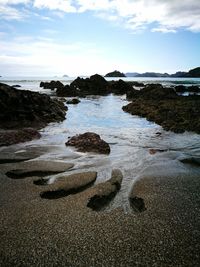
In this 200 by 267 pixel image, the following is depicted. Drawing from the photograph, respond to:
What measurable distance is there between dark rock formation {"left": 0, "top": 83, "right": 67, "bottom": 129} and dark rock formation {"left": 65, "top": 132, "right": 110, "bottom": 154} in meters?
4.19

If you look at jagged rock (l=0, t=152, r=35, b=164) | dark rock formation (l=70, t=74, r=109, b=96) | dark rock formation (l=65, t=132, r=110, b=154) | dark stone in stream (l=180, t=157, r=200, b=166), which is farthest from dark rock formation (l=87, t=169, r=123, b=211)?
dark rock formation (l=70, t=74, r=109, b=96)

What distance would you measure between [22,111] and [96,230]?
10.9 meters

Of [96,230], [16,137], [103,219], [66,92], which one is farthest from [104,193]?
[66,92]

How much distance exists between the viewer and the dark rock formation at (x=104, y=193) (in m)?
5.02

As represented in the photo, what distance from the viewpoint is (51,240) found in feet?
13.0

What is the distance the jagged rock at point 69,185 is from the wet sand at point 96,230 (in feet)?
0.56

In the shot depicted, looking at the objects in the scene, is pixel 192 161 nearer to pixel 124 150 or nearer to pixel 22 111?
pixel 124 150

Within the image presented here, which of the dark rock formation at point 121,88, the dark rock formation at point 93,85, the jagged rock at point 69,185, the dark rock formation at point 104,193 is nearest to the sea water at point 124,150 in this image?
the dark rock formation at point 104,193

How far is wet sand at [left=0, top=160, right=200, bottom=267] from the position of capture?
11.9 ft

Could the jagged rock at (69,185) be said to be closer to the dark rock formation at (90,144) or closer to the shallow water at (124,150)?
the shallow water at (124,150)

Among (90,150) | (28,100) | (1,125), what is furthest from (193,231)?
(28,100)

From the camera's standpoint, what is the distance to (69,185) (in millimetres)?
5676

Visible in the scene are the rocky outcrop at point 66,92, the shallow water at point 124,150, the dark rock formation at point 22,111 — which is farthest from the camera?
the rocky outcrop at point 66,92

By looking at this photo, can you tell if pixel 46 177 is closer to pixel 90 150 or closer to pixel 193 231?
pixel 90 150
